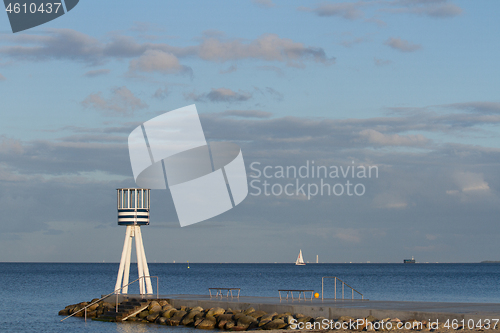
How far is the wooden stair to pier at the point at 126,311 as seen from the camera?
35969 millimetres

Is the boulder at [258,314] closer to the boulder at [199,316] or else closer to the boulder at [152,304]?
the boulder at [199,316]

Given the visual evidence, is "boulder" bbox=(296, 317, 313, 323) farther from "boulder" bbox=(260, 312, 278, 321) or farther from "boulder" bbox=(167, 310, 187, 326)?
"boulder" bbox=(167, 310, 187, 326)

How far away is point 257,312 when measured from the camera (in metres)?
29.9

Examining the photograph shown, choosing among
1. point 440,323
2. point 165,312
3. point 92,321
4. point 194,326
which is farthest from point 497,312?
→ point 92,321

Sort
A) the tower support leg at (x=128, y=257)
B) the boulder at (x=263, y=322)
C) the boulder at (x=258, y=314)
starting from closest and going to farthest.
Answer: the boulder at (x=263, y=322) → the boulder at (x=258, y=314) → the tower support leg at (x=128, y=257)

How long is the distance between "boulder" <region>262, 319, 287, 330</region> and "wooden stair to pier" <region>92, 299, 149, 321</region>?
10.7 meters

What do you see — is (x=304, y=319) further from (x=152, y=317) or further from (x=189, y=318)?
(x=152, y=317)

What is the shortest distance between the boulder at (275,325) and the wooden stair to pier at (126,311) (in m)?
10.7

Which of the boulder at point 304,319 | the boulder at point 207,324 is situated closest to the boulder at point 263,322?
the boulder at point 304,319

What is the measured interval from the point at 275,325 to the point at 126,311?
476 inches

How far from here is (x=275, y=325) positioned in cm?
2744

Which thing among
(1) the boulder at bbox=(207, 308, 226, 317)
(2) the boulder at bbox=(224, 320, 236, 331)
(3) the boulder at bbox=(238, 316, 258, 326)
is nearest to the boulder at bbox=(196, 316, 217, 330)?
(1) the boulder at bbox=(207, 308, 226, 317)

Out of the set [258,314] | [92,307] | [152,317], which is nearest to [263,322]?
[258,314]

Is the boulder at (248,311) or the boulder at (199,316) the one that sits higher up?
the boulder at (248,311)
